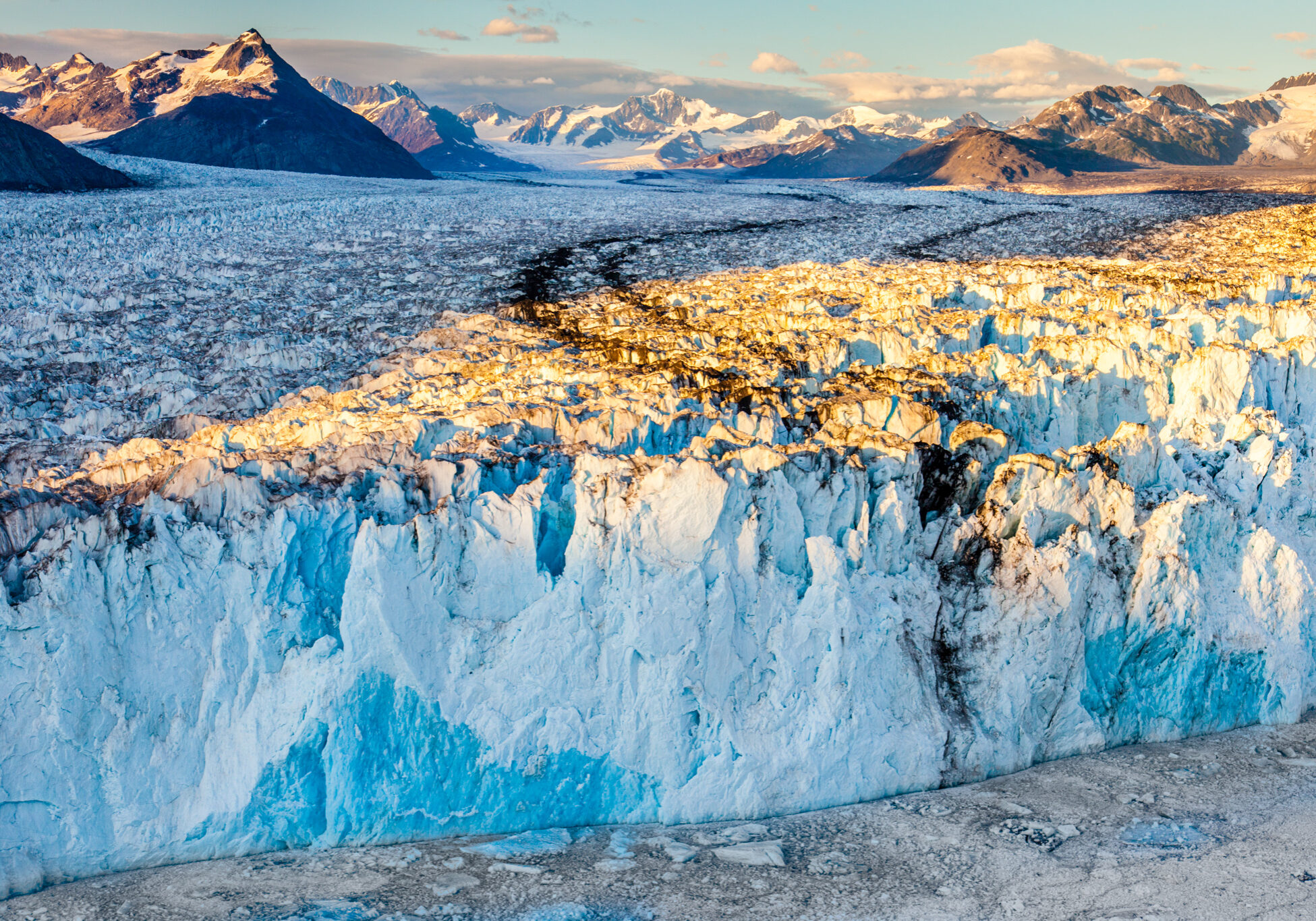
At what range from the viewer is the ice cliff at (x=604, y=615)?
6656 mm

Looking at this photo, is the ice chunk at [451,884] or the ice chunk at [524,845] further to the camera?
the ice chunk at [524,845]

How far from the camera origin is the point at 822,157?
15275 centimetres

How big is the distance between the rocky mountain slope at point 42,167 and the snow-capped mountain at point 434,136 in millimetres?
79297

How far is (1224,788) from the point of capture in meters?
7.06

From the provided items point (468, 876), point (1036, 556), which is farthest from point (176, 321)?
point (1036, 556)

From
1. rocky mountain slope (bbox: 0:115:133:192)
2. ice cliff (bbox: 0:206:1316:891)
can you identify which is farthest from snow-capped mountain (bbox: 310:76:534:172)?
ice cliff (bbox: 0:206:1316:891)

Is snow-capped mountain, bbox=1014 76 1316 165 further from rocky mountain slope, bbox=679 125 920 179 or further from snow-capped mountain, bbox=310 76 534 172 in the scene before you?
snow-capped mountain, bbox=310 76 534 172

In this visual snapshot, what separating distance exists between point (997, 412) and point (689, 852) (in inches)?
241

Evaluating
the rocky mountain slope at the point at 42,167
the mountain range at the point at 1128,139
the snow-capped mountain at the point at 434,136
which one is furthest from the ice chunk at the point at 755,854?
the snow-capped mountain at the point at 434,136

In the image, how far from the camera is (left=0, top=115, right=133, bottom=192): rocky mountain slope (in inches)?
1483

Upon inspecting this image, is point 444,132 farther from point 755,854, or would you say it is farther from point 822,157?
point 755,854

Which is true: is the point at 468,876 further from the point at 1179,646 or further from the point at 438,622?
the point at 1179,646

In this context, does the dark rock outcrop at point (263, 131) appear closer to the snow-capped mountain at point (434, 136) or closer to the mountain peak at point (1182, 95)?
the snow-capped mountain at point (434, 136)

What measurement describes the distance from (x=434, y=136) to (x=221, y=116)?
297ft
